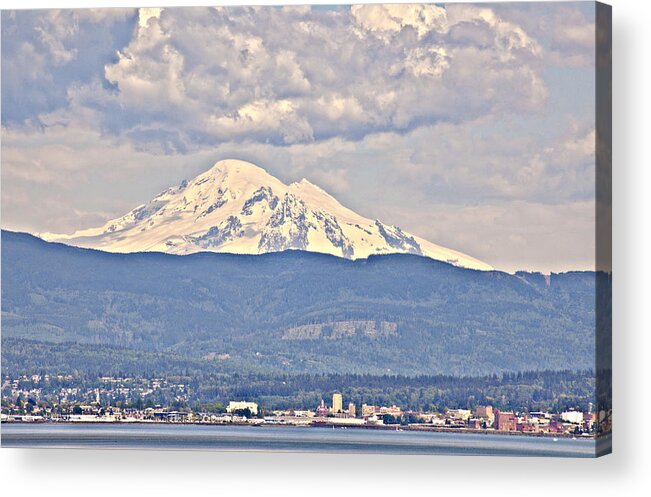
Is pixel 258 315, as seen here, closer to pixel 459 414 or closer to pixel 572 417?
pixel 459 414

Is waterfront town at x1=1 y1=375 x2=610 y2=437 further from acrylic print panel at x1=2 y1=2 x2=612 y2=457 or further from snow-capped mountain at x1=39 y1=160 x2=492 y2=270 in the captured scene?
snow-capped mountain at x1=39 y1=160 x2=492 y2=270

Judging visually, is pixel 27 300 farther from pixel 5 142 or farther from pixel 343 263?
pixel 343 263

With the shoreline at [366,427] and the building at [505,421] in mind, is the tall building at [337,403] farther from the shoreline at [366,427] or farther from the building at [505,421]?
the building at [505,421]

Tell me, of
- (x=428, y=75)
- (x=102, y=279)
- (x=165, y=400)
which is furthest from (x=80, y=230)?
(x=428, y=75)

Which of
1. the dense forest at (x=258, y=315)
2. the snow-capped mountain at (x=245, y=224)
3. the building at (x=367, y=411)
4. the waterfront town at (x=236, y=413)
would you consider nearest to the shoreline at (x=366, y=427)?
the waterfront town at (x=236, y=413)

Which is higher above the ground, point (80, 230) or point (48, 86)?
point (48, 86)

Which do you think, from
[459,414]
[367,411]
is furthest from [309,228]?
[459,414]

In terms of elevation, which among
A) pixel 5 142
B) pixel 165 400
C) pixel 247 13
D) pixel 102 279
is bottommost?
pixel 165 400
